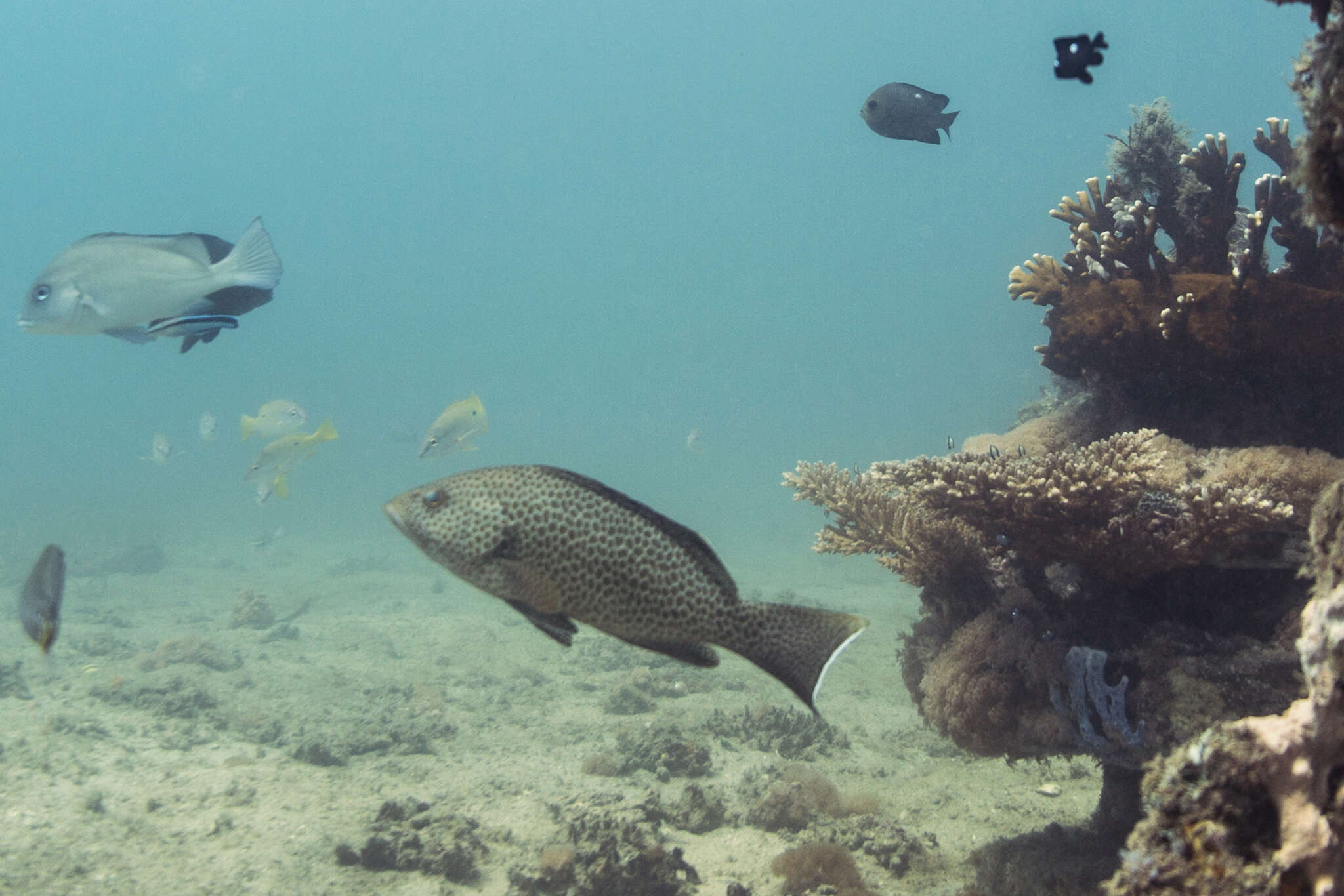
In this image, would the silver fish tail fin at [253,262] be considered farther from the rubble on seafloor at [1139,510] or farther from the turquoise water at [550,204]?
the turquoise water at [550,204]

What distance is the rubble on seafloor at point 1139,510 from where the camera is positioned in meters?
3.52

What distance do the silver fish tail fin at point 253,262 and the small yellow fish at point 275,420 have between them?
6324mm

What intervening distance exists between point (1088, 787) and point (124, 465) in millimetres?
106644

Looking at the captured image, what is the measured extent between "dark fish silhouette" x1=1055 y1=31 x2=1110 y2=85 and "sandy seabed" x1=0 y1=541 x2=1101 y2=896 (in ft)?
16.2

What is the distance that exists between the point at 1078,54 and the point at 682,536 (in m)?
2.82

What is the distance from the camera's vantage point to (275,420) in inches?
384

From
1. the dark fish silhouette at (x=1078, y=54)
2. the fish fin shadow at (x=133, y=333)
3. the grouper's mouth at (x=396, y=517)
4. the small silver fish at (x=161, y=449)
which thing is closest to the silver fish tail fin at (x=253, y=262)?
the fish fin shadow at (x=133, y=333)

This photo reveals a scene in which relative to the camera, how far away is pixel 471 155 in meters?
144

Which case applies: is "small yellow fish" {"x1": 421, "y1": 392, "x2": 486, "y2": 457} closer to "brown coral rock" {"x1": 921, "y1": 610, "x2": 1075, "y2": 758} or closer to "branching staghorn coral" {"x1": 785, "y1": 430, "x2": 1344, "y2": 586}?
"branching staghorn coral" {"x1": 785, "y1": 430, "x2": 1344, "y2": 586}

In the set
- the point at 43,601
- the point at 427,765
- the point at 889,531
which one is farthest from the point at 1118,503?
the point at 427,765

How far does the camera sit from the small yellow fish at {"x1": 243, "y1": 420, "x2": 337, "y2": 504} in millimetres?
8641

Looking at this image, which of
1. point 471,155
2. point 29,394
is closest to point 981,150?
point 471,155

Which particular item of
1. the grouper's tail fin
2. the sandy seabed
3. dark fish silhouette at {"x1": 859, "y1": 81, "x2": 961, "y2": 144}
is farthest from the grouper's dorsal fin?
dark fish silhouette at {"x1": 859, "y1": 81, "x2": 961, "y2": 144}

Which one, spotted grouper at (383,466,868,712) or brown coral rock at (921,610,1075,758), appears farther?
brown coral rock at (921,610,1075,758)
